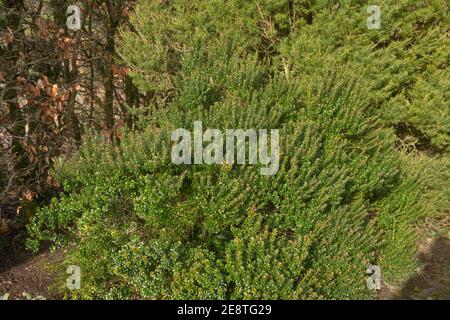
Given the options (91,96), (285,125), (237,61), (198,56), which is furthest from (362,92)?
(91,96)

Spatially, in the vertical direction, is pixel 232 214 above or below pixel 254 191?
below

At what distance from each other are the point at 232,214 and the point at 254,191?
0.39m

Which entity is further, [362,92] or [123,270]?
[362,92]

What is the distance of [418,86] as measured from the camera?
239 inches

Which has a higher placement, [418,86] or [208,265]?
[418,86]

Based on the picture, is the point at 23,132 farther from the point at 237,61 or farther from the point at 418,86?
the point at 418,86

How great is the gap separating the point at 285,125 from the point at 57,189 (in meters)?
3.57

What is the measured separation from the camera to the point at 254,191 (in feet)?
13.9

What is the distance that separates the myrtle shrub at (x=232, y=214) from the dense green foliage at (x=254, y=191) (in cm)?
2

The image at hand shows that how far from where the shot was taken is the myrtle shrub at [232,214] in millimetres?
3863

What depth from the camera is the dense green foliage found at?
389cm
